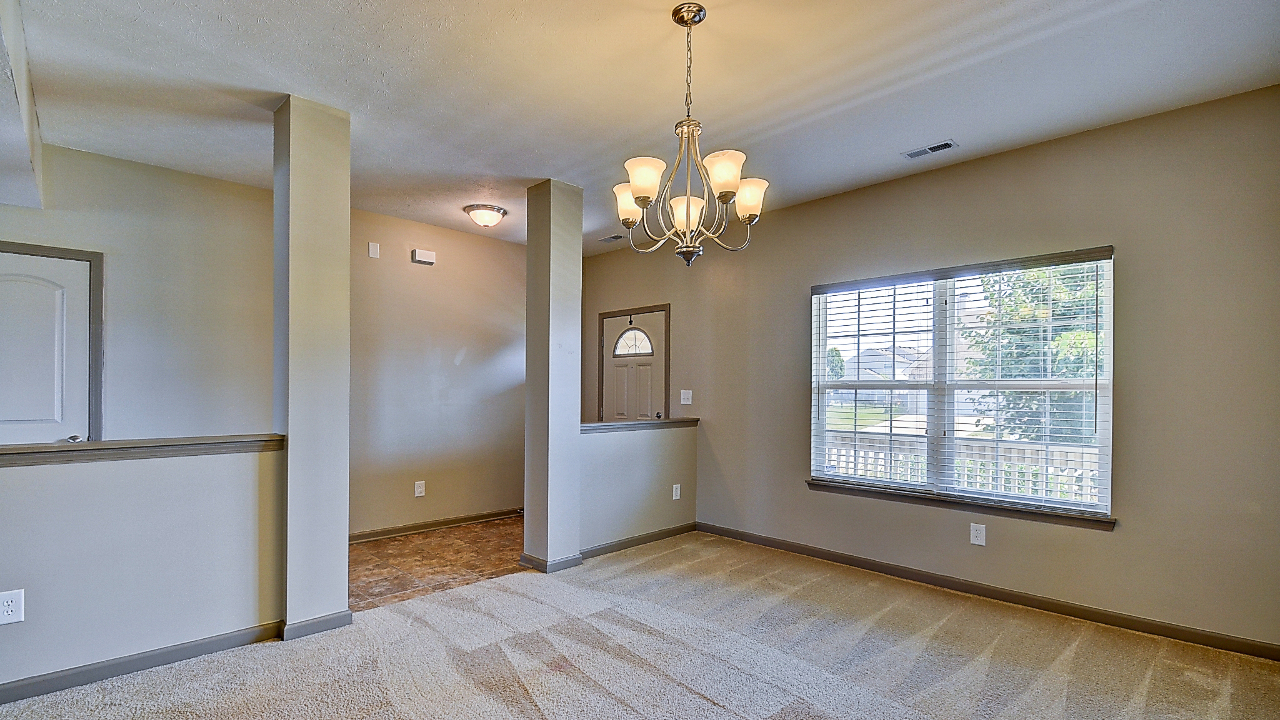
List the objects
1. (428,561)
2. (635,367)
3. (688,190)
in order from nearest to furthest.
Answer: (688,190) < (428,561) < (635,367)

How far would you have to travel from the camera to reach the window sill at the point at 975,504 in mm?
3162

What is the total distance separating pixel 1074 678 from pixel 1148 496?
1.04 meters

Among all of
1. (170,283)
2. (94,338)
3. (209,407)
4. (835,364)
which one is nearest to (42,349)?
(94,338)

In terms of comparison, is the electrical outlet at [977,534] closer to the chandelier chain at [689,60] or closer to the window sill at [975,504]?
the window sill at [975,504]

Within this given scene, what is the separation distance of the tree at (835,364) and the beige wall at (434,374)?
9.46ft

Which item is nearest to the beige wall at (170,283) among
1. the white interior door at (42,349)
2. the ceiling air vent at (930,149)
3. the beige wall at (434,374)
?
the white interior door at (42,349)

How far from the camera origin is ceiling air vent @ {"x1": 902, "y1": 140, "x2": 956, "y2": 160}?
334cm

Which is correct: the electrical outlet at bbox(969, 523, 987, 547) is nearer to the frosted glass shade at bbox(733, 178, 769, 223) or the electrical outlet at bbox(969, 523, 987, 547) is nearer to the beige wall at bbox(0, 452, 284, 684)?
the frosted glass shade at bbox(733, 178, 769, 223)

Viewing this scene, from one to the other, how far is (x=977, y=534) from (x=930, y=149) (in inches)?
85.6

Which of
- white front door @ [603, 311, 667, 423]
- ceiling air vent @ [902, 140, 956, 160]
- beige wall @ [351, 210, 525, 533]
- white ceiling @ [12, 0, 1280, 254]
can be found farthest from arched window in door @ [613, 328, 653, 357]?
ceiling air vent @ [902, 140, 956, 160]

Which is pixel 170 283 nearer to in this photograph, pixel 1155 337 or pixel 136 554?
pixel 136 554

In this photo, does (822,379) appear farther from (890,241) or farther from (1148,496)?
(1148,496)

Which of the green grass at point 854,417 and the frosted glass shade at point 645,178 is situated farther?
the green grass at point 854,417

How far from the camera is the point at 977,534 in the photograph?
11.6ft
